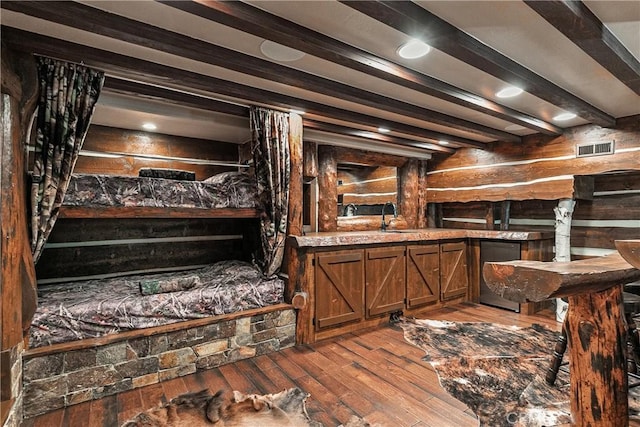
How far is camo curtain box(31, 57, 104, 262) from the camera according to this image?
6.58ft

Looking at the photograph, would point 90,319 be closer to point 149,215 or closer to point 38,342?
point 38,342

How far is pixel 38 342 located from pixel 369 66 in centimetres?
282

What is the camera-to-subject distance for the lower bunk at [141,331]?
2.07 meters

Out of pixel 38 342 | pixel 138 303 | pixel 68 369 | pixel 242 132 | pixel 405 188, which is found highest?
pixel 242 132

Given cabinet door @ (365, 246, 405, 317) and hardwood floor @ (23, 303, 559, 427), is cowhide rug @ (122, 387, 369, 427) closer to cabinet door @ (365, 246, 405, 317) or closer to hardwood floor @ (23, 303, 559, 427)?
hardwood floor @ (23, 303, 559, 427)

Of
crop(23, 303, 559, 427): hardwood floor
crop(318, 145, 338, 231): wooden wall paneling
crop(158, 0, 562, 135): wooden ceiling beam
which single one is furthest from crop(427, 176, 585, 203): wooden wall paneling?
crop(23, 303, 559, 427): hardwood floor

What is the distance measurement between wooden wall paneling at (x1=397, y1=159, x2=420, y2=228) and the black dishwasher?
42.3 inches

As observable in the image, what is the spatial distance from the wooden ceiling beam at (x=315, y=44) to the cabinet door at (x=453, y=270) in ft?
6.77

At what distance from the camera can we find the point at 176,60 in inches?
82.7

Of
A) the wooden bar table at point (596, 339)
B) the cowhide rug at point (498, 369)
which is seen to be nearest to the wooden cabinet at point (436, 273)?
the cowhide rug at point (498, 369)

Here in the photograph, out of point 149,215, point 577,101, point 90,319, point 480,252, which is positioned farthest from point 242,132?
point 480,252

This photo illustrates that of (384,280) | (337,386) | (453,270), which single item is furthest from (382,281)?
(337,386)

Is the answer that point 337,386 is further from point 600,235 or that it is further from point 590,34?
point 600,235

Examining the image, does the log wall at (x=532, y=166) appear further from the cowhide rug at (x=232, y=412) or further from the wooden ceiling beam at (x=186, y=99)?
the cowhide rug at (x=232, y=412)
